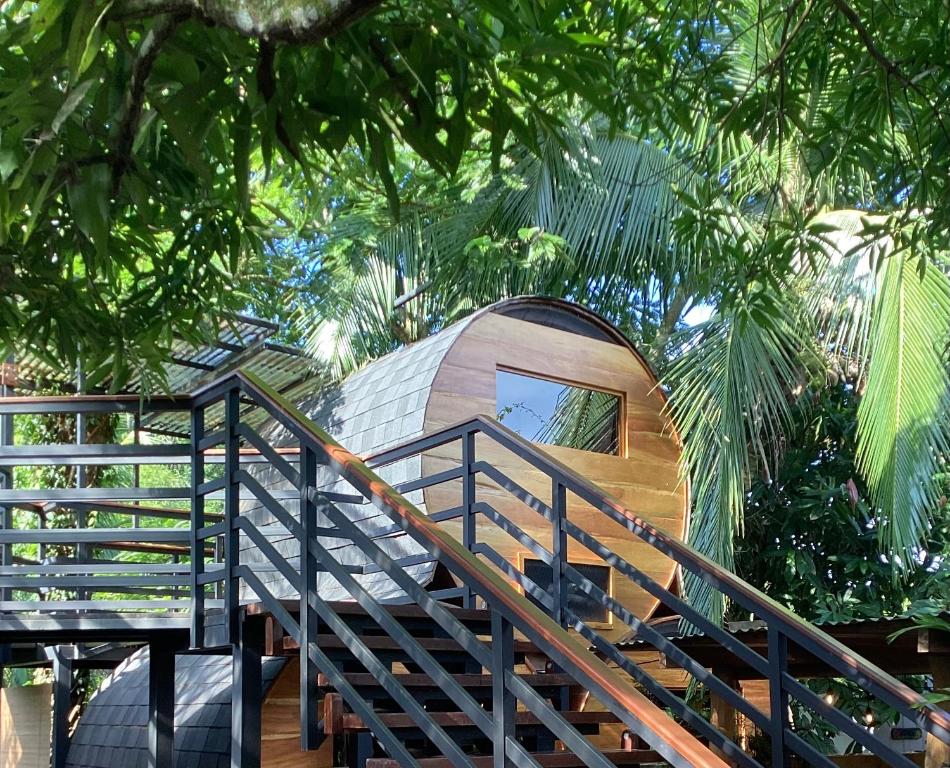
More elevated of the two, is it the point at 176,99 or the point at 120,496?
the point at 176,99

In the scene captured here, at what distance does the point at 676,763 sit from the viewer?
2604 mm

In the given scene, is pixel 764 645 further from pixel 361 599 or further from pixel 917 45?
pixel 917 45

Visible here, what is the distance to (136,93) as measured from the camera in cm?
225

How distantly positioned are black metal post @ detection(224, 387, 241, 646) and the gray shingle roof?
1459 mm

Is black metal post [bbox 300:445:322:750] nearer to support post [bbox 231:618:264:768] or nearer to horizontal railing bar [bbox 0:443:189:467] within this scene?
support post [bbox 231:618:264:768]

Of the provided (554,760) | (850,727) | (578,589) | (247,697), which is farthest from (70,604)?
(578,589)

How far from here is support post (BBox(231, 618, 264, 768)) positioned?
4315mm

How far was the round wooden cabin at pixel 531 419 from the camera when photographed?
23.7 feet

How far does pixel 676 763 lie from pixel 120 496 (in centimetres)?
275

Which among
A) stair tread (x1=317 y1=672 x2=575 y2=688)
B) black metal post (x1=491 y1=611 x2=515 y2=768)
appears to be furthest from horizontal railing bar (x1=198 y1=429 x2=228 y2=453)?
black metal post (x1=491 y1=611 x2=515 y2=768)

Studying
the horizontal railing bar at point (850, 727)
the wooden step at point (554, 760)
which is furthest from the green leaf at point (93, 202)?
the horizontal railing bar at point (850, 727)

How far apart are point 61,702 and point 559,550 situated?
3.64m

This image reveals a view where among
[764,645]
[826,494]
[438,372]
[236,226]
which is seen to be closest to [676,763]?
[236,226]

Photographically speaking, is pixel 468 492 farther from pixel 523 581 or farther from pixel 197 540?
pixel 197 540
